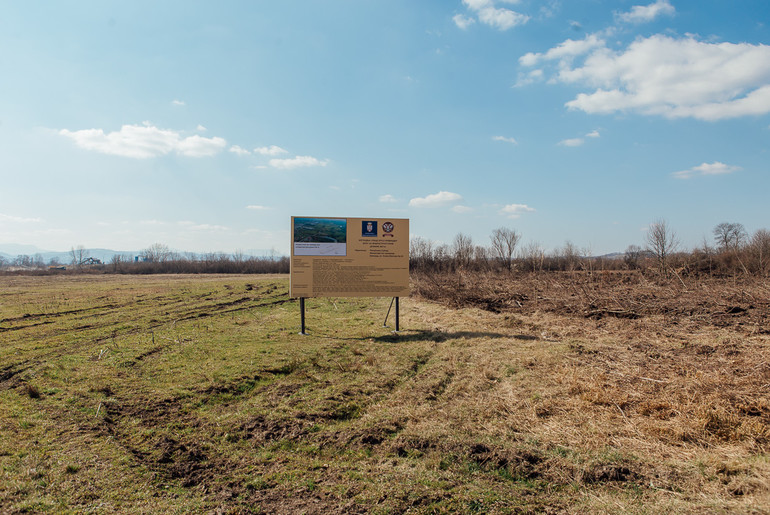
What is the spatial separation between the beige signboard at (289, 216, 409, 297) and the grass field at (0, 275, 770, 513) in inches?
67.9

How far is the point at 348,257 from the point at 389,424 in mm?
7355

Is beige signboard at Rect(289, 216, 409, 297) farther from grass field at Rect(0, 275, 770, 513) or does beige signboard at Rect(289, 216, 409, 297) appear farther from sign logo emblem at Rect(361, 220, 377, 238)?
grass field at Rect(0, 275, 770, 513)

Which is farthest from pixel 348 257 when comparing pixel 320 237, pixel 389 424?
pixel 389 424

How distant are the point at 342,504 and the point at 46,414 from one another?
5.04m

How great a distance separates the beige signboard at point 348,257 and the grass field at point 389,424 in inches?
67.9

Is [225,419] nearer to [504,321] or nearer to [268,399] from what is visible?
[268,399]

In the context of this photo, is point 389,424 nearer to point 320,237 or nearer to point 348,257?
point 348,257

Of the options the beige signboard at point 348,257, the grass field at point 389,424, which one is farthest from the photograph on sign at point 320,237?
the grass field at point 389,424

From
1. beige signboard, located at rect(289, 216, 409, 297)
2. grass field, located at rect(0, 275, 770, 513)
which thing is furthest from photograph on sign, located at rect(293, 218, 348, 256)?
grass field, located at rect(0, 275, 770, 513)

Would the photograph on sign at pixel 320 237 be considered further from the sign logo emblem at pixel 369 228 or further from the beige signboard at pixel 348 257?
the sign logo emblem at pixel 369 228

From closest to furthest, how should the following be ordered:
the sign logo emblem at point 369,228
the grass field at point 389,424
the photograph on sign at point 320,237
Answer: the grass field at point 389,424
the photograph on sign at point 320,237
the sign logo emblem at point 369,228

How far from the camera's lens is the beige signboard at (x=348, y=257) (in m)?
12.4

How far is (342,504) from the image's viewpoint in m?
3.71

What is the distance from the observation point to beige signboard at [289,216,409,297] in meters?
12.4
